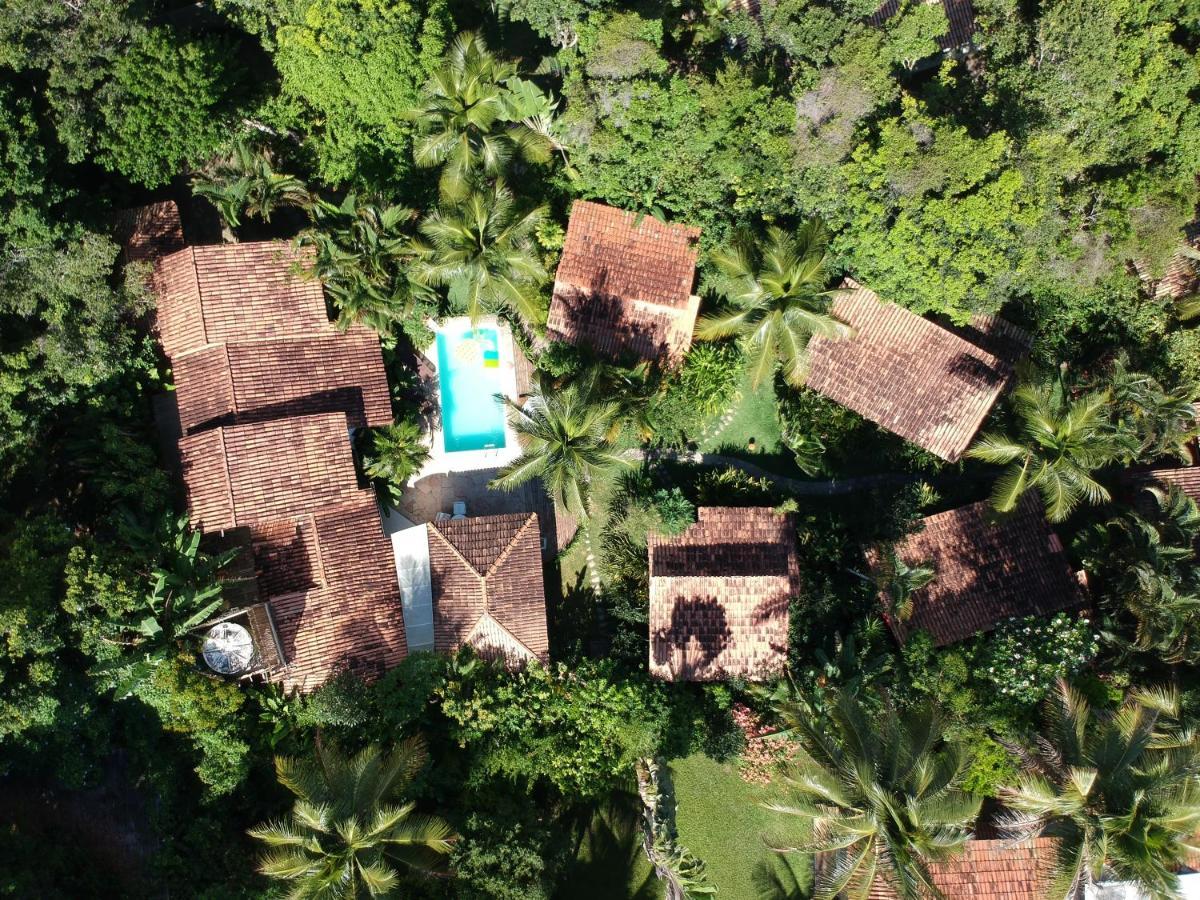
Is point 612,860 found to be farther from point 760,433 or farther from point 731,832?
point 760,433

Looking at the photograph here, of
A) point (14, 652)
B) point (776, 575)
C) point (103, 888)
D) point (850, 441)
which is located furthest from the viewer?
point (850, 441)

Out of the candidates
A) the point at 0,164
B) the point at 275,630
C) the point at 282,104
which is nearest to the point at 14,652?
the point at 275,630

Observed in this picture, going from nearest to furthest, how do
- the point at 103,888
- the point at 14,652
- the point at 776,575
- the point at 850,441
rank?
the point at 14,652 < the point at 103,888 < the point at 776,575 < the point at 850,441

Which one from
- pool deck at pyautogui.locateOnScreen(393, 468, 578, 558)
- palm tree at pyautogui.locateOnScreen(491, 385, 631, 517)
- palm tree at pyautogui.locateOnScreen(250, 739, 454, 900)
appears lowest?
palm tree at pyautogui.locateOnScreen(250, 739, 454, 900)

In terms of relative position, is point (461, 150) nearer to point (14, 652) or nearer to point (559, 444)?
point (559, 444)

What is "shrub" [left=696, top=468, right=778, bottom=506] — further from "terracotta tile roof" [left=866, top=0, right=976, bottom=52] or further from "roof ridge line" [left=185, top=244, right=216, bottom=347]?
"roof ridge line" [left=185, top=244, right=216, bottom=347]

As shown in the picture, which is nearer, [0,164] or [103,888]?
[0,164]

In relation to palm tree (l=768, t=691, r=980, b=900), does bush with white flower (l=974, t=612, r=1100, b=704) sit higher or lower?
higher

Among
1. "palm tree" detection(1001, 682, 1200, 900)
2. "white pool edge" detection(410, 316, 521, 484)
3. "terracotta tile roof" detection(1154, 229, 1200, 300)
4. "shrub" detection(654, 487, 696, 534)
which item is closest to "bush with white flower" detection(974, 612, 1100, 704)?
"palm tree" detection(1001, 682, 1200, 900)
